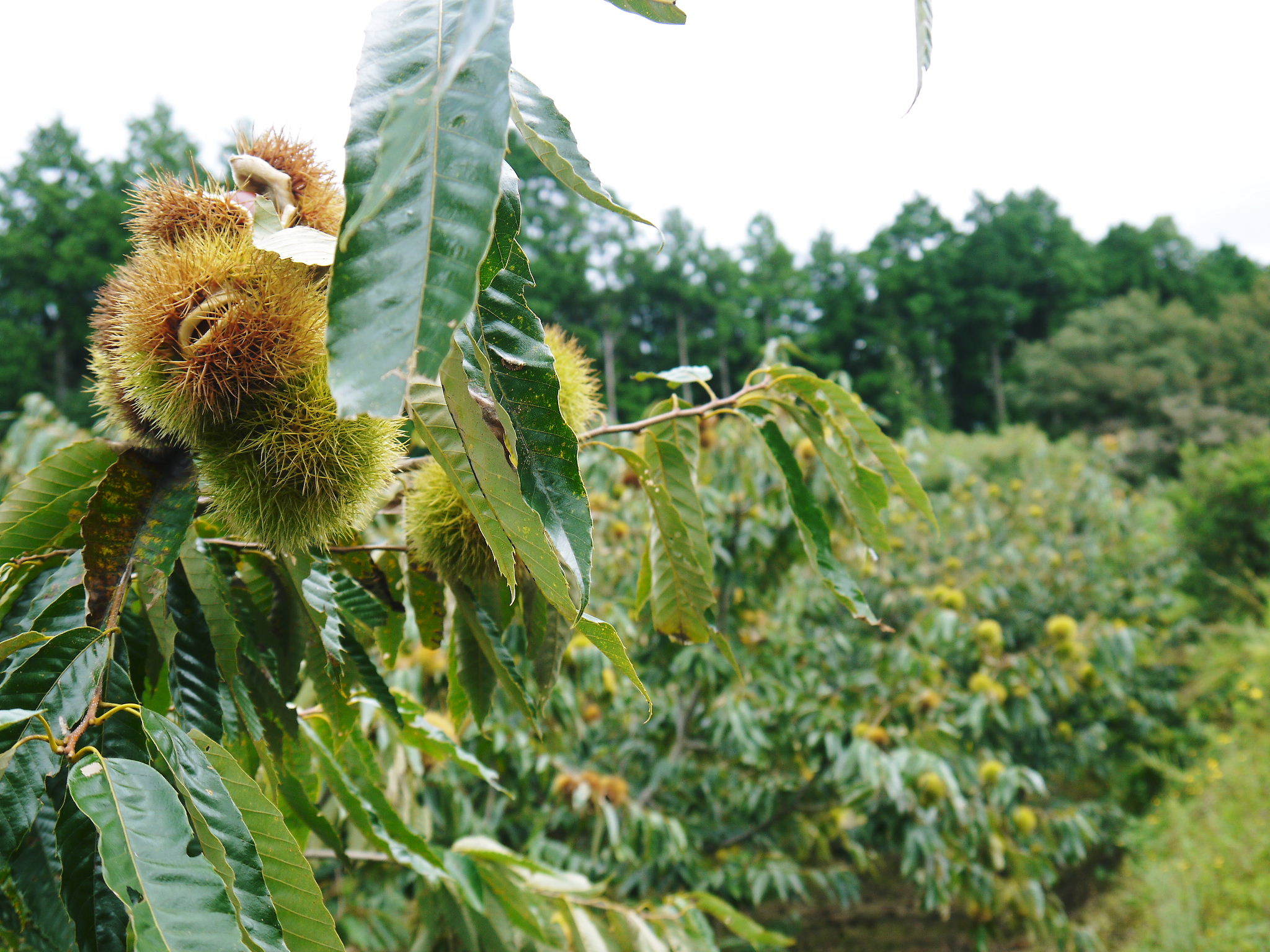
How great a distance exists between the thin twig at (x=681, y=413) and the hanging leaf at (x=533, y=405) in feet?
1.02

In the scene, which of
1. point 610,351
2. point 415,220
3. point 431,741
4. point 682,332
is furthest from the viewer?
point 682,332

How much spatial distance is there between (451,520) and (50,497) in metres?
0.32

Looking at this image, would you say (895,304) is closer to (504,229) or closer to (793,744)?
(793,744)

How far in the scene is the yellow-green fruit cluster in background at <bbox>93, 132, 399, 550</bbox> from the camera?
0.52 metres

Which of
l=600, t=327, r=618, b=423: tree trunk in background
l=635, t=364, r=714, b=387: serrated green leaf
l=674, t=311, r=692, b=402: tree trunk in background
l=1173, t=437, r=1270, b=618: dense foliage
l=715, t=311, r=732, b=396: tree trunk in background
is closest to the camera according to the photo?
l=635, t=364, r=714, b=387: serrated green leaf

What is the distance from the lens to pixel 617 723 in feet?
10.8

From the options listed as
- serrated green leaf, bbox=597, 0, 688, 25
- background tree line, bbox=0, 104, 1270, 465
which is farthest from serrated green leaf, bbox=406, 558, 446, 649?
background tree line, bbox=0, 104, 1270, 465

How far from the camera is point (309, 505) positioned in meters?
0.57

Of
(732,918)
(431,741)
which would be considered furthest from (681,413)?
(732,918)

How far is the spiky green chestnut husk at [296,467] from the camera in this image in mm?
538

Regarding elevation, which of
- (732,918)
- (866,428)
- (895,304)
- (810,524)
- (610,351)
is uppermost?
(895,304)

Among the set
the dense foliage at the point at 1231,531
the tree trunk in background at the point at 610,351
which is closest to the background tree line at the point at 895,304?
the tree trunk in background at the point at 610,351

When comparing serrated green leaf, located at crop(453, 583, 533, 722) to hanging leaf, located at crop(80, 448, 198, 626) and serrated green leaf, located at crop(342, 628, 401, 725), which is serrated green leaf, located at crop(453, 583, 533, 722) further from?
hanging leaf, located at crop(80, 448, 198, 626)

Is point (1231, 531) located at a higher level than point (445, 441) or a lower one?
lower
